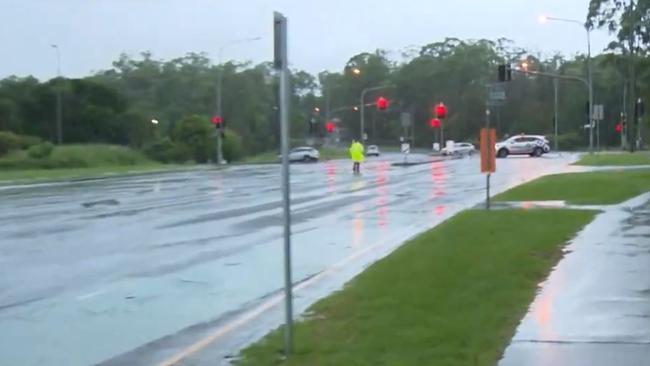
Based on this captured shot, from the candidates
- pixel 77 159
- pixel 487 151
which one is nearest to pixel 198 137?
pixel 77 159

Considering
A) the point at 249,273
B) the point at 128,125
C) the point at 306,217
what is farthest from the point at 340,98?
the point at 249,273

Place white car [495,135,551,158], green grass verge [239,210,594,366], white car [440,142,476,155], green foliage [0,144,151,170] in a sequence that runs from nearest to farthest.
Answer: green grass verge [239,210,594,366]
green foliage [0,144,151,170]
white car [495,135,551,158]
white car [440,142,476,155]

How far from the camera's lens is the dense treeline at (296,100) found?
95.4 meters

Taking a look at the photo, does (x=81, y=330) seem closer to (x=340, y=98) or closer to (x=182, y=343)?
(x=182, y=343)

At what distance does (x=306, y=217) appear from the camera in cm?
2347

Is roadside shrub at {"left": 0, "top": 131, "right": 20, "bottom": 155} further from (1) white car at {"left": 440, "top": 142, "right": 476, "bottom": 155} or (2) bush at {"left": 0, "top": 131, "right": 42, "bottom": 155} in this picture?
(1) white car at {"left": 440, "top": 142, "right": 476, "bottom": 155}

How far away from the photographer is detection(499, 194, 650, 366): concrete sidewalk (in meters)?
Result: 8.38

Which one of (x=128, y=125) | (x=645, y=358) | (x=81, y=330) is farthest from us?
(x=128, y=125)

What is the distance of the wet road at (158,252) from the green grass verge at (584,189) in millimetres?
1368

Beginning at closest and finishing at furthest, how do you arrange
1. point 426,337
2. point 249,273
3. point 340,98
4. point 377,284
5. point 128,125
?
point 426,337 < point 377,284 < point 249,273 < point 128,125 < point 340,98

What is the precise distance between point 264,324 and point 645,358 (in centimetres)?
388

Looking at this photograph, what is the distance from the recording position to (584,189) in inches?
1161

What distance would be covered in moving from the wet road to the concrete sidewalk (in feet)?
10.6

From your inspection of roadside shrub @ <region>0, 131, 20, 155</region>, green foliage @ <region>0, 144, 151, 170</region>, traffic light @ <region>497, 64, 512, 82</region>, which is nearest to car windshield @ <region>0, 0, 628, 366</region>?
traffic light @ <region>497, 64, 512, 82</region>
